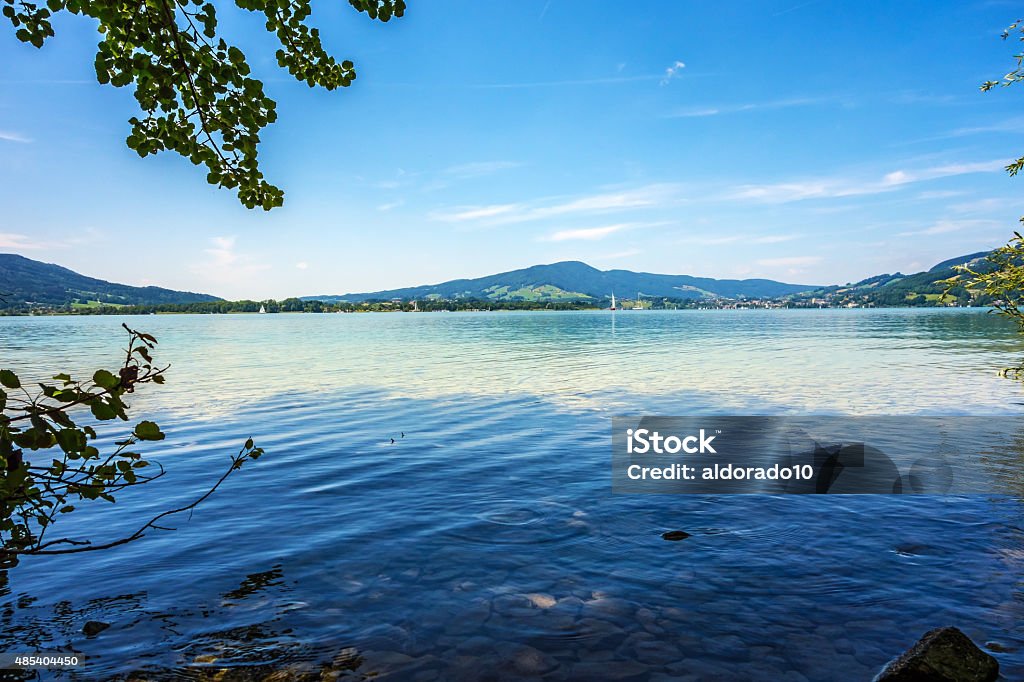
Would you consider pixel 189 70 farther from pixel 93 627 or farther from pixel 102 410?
pixel 93 627

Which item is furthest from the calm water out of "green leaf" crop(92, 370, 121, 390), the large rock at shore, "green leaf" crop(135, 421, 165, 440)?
"green leaf" crop(92, 370, 121, 390)

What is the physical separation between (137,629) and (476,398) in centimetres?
2910

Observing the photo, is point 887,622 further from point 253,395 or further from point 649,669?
point 253,395

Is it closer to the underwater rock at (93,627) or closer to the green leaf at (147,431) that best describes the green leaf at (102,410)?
the green leaf at (147,431)

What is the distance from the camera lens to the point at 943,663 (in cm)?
819

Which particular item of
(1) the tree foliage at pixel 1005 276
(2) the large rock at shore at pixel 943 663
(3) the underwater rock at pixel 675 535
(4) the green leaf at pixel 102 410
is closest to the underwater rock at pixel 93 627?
(4) the green leaf at pixel 102 410

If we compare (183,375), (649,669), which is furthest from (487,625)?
(183,375)

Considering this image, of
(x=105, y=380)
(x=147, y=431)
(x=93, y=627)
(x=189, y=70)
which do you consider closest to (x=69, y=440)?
(x=105, y=380)

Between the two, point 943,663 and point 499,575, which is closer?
point 943,663

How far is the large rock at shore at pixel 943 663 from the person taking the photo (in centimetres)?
815

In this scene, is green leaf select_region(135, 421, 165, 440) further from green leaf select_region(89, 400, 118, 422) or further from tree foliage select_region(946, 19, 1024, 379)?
tree foliage select_region(946, 19, 1024, 379)

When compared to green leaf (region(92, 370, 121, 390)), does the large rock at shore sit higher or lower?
lower

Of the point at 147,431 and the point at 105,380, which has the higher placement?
the point at 105,380

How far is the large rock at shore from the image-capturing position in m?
8.15
